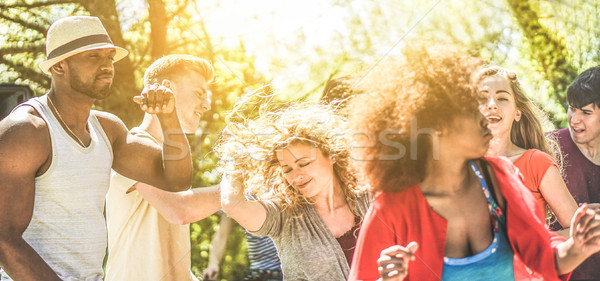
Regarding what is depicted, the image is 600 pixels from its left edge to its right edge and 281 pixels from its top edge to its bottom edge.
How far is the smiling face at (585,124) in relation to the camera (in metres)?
3.59

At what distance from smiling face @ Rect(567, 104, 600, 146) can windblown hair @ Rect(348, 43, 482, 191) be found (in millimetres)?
1873

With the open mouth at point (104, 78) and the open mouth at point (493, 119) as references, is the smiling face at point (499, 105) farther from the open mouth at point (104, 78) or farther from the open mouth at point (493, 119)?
the open mouth at point (104, 78)

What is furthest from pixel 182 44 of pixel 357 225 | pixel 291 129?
pixel 357 225

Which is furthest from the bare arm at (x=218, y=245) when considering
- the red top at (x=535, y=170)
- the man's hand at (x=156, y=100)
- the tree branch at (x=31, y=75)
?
the red top at (x=535, y=170)

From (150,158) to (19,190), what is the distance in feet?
2.20

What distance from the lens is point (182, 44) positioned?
437 centimetres

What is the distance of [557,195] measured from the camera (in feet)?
9.23

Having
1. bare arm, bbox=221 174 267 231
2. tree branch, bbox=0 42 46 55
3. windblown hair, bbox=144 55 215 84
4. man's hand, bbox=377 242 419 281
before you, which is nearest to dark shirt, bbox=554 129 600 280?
bare arm, bbox=221 174 267 231

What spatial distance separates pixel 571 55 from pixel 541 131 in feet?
5.58

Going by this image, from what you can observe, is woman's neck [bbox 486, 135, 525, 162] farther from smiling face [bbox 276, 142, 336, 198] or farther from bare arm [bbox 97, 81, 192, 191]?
bare arm [bbox 97, 81, 192, 191]

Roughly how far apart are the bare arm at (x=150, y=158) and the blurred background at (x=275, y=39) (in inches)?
47.2

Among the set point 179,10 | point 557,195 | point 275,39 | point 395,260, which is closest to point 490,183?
point 395,260

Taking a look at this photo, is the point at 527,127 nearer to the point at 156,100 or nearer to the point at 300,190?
the point at 300,190

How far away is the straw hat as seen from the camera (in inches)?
101
